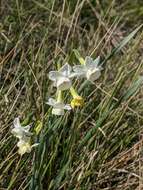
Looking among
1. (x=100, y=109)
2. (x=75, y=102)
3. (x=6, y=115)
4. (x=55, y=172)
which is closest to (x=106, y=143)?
(x=100, y=109)

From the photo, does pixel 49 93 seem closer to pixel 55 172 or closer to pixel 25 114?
pixel 25 114

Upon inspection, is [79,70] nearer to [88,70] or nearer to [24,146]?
[88,70]

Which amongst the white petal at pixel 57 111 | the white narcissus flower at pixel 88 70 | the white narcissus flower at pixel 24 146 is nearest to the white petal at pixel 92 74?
the white narcissus flower at pixel 88 70

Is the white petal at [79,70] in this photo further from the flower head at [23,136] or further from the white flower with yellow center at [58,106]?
the flower head at [23,136]

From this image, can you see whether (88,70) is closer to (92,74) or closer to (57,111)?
(92,74)

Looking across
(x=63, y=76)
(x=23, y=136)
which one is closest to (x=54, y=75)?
(x=63, y=76)

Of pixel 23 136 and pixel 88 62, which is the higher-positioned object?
pixel 88 62

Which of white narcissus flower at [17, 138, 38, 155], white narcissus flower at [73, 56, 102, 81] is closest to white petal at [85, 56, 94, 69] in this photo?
white narcissus flower at [73, 56, 102, 81]

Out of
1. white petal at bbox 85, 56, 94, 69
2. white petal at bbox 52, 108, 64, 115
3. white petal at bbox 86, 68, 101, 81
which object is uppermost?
white petal at bbox 85, 56, 94, 69

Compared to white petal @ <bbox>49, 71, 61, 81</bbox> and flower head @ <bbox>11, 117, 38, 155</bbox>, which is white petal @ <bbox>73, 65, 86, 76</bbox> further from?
flower head @ <bbox>11, 117, 38, 155</bbox>

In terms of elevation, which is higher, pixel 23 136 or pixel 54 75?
pixel 54 75

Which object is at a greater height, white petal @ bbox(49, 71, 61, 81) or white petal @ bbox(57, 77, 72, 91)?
white petal @ bbox(49, 71, 61, 81)
